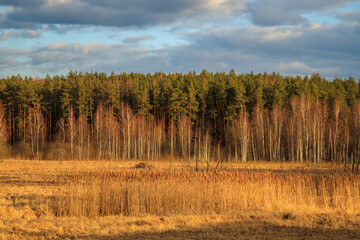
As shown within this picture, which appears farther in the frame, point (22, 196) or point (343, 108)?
point (343, 108)

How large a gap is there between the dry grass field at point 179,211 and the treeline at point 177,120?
4079 centimetres

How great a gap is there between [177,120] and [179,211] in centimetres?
5615

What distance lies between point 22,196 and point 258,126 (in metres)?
49.0

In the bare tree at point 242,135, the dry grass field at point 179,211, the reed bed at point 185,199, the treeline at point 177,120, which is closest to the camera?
the dry grass field at point 179,211

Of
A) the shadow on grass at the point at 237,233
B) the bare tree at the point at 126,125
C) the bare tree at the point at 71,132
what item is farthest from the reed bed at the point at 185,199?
the bare tree at the point at 126,125

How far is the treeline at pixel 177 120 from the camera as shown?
6494 centimetres

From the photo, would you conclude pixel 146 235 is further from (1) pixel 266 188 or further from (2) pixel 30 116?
(2) pixel 30 116

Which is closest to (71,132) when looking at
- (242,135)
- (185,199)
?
(242,135)

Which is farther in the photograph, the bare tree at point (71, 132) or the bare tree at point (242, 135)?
the bare tree at point (71, 132)

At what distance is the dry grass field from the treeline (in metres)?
40.8

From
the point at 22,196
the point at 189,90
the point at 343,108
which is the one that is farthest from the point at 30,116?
the point at 343,108

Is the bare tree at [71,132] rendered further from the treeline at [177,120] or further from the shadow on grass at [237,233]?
the shadow on grass at [237,233]

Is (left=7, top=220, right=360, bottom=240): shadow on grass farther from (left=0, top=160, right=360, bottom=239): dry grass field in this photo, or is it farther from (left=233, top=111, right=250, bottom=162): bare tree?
(left=233, top=111, right=250, bottom=162): bare tree

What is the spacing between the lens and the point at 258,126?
6588cm
